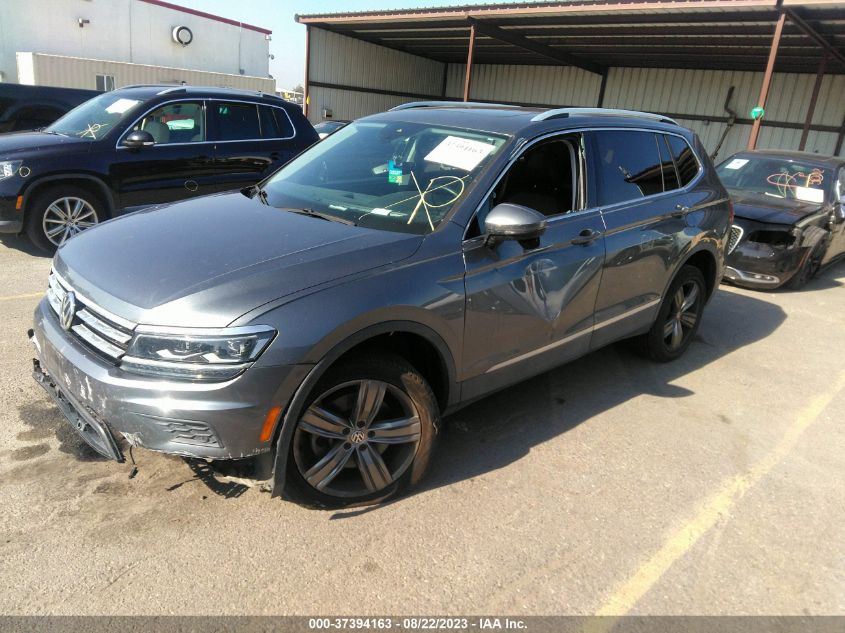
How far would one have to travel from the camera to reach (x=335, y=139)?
13.7ft

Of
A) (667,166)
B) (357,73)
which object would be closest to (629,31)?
(357,73)

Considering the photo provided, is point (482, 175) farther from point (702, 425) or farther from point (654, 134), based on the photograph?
point (702, 425)

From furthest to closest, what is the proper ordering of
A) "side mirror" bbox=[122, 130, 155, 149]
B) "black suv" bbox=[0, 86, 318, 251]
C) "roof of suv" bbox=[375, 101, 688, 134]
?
"side mirror" bbox=[122, 130, 155, 149], "black suv" bbox=[0, 86, 318, 251], "roof of suv" bbox=[375, 101, 688, 134]

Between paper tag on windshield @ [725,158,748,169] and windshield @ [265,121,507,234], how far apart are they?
6666 mm

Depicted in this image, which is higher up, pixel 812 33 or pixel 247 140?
pixel 812 33

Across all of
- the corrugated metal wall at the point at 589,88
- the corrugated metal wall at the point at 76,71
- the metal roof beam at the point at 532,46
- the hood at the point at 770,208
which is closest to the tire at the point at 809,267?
the hood at the point at 770,208

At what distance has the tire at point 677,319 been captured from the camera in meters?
4.72

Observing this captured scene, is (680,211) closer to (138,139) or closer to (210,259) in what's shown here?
(210,259)

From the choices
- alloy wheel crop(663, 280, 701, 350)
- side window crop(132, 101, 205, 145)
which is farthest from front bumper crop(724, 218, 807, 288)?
side window crop(132, 101, 205, 145)

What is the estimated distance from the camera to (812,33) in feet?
43.3

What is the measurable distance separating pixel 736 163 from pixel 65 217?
8538 millimetres

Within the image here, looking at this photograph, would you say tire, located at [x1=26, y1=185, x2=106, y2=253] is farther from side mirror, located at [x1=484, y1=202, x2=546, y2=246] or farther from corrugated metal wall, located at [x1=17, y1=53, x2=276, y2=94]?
corrugated metal wall, located at [x1=17, y1=53, x2=276, y2=94]

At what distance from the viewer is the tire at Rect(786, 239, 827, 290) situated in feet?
24.7

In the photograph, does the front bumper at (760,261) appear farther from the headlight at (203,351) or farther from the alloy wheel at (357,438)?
the headlight at (203,351)
